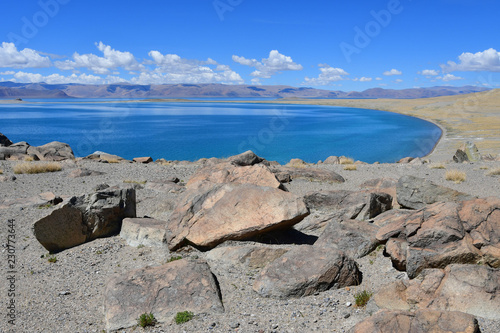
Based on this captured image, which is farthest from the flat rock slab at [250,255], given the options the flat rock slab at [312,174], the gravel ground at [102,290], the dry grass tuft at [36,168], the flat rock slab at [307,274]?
the dry grass tuft at [36,168]

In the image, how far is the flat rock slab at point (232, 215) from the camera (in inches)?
417

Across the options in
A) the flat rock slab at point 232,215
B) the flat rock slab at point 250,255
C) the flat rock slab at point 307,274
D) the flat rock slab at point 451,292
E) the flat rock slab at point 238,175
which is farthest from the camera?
the flat rock slab at point 238,175

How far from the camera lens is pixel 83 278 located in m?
10.6

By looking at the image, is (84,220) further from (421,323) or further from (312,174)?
(312,174)

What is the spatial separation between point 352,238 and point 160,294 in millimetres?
5190

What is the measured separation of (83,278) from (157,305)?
10.8 ft

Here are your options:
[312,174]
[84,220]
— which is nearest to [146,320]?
[84,220]

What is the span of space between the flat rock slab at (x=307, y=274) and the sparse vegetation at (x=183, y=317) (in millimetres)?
1613

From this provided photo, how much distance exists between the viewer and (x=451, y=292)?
24.2 feet

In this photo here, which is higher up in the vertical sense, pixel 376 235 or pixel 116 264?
pixel 376 235

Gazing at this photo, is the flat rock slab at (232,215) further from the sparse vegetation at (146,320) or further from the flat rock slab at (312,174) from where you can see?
the flat rock slab at (312,174)

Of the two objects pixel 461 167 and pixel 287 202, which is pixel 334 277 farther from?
pixel 461 167

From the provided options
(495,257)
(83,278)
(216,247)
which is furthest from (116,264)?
(495,257)

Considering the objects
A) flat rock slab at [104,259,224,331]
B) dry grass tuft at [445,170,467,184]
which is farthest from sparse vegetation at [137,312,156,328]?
dry grass tuft at [445,170,467,184]
